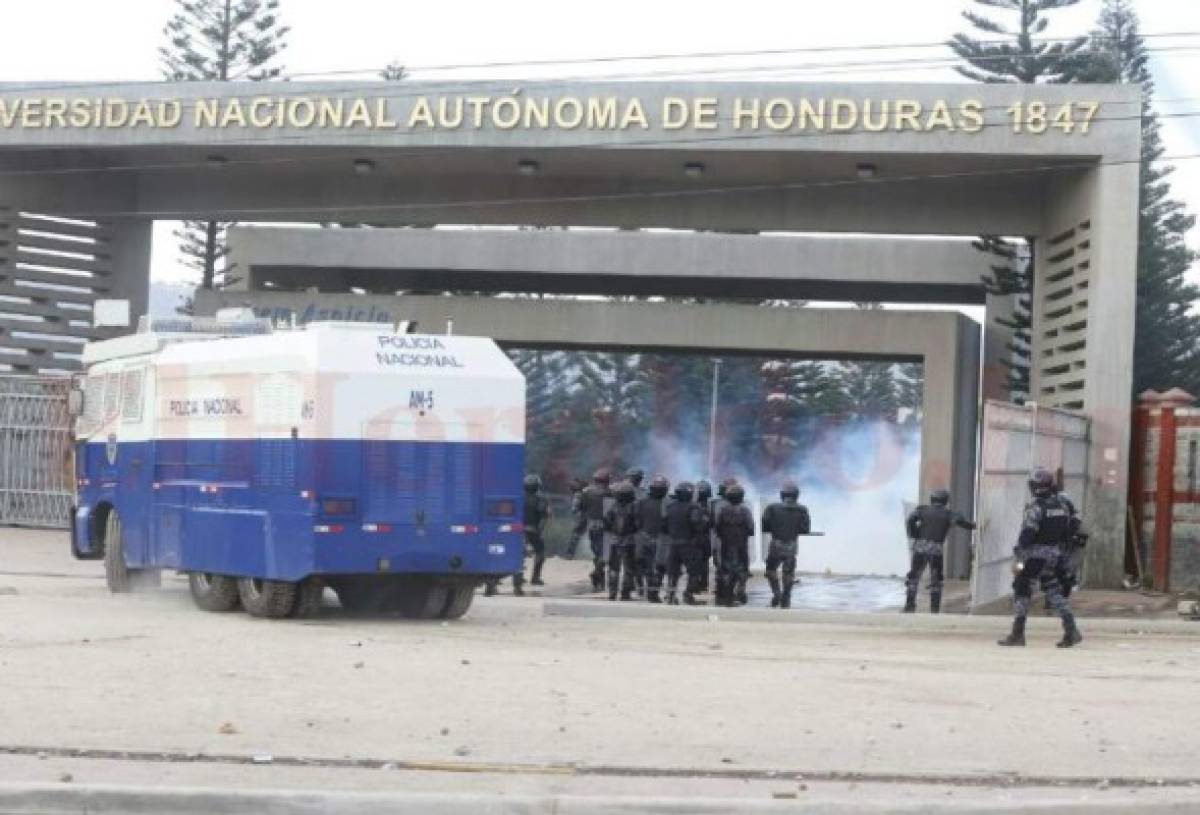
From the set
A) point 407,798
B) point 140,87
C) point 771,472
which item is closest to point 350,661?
point 407,798

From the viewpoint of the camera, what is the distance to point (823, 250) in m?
36.5

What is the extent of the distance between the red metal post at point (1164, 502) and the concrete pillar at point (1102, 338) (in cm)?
49

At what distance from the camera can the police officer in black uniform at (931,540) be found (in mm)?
22594

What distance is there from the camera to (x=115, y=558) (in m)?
20.7

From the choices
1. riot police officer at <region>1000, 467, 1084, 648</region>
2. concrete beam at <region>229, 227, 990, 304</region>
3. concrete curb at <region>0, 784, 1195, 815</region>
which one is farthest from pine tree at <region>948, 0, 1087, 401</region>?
concrete curb at <region>0, 784, 1195, 815</region>

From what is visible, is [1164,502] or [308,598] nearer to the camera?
[308,598]

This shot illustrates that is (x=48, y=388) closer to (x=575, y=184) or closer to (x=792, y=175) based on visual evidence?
(x=575, y=184)

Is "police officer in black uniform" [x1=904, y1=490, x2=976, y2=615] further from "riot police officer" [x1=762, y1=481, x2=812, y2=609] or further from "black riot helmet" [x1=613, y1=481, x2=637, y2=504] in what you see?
"black riot helmet" [x1=613, y1=481, x2=637, y2=504]

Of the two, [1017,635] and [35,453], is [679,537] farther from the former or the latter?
[35,453]

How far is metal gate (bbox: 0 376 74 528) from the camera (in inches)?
1323

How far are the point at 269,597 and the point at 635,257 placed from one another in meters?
20.1

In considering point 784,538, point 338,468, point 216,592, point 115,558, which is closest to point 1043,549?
point 784,538

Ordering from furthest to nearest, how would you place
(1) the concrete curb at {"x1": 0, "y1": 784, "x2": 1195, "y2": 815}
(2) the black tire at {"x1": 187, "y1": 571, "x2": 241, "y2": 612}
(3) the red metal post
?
(3) the red metal post < (2) the black tire at {"x1": 187, "y1": 571, "x2": 241, "y2": 612} < (1) the concrete curb at {"x1": 0, "y1": 784, "x2": 1195, "y2": 815}

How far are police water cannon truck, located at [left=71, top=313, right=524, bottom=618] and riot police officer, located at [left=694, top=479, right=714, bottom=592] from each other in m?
5.70
